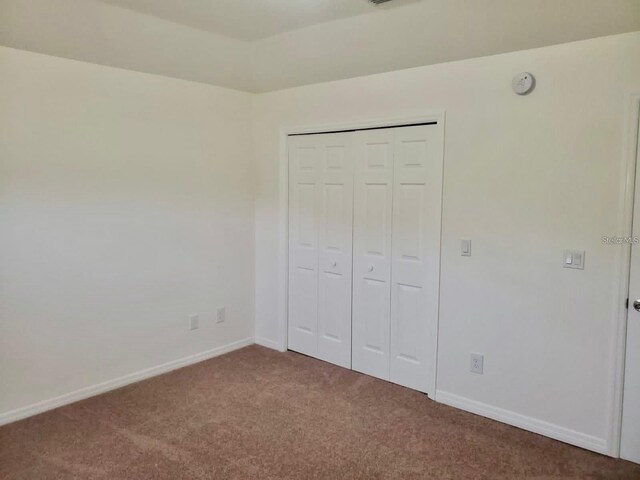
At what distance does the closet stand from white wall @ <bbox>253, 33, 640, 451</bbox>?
15 cm

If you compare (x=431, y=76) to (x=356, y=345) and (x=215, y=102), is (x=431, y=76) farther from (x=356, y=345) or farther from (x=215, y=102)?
(x=356, y=345)

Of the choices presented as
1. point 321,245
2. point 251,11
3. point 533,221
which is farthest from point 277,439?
point 251,11

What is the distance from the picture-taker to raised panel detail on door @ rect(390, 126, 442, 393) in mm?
3166

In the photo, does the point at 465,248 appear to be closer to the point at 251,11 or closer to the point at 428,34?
the point at 428,34

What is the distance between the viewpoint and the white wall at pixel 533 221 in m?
2.54

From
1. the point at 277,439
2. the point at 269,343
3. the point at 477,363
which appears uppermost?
the point at 477,363

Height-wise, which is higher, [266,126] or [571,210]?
[266,126]

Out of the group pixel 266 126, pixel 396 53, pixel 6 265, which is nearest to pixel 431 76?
pixel 396 53

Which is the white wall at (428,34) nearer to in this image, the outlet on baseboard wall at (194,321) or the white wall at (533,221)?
the white wall at (533,221)

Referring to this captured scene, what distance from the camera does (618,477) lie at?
2.42 metres

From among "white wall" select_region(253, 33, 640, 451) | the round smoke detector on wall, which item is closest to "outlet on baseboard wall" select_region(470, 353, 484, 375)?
"white wall" select_region(253, 33, 640, 451)

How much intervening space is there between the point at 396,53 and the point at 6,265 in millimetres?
2754

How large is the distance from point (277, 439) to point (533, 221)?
197cm

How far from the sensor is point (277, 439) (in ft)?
9.08
